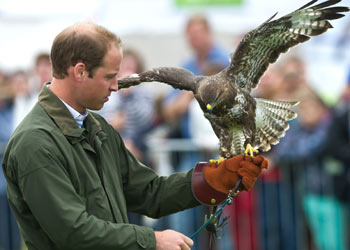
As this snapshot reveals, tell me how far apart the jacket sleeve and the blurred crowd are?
11.0 ft

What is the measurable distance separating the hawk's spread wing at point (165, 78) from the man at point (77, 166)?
0.60 m

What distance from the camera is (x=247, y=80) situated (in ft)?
13.6

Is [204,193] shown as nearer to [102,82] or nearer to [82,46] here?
[102,82]

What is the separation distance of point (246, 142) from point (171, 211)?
79 cm

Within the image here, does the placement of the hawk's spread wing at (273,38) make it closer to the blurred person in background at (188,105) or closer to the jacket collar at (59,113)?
the jacket collar at (59,113)

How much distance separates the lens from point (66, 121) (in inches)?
115

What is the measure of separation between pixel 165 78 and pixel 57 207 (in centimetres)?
141

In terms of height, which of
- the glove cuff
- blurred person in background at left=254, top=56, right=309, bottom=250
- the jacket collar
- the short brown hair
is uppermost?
the short brown hair

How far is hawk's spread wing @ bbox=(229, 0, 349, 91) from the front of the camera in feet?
12.4

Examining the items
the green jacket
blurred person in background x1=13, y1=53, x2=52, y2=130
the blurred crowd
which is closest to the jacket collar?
the green jacket

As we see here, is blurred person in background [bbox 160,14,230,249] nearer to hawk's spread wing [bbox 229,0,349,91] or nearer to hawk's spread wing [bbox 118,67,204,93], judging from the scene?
hawk's spread wing [bbox 229,0,349,91]

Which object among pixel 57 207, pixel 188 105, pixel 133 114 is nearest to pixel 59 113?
pixel 57 207

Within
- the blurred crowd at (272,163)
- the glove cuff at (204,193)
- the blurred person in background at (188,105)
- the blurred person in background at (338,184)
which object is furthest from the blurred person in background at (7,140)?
the glove cuff at (204,193)

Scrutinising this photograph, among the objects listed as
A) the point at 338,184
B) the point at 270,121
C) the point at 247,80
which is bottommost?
the point at 338,184
